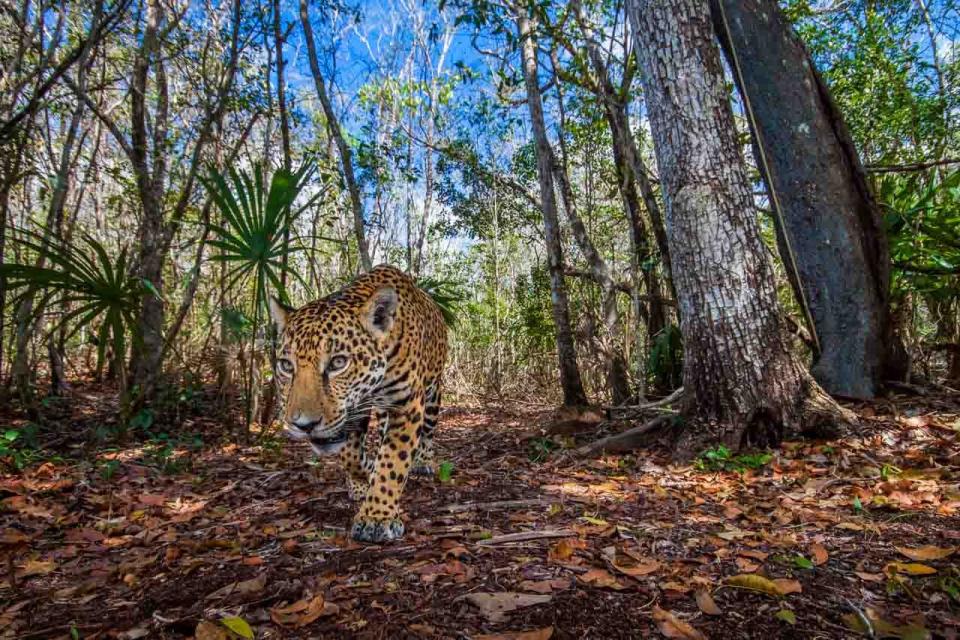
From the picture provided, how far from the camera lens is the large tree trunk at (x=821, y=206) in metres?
5.12

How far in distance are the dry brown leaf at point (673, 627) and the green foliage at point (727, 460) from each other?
2.39 metres

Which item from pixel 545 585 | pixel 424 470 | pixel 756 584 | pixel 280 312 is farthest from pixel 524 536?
pixel 280 312

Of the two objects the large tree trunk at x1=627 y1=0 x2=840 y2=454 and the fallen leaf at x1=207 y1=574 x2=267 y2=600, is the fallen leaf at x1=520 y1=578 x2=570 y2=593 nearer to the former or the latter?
the fallen leaf at x1=207 y1=574 x2=267 y2=600

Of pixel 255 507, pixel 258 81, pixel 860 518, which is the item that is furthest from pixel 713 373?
pixel 258 81

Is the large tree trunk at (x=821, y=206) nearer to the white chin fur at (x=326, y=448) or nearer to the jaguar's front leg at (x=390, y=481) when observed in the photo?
the jaguar's front leg at (x=390, y=481)

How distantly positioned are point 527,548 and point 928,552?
5.72ft

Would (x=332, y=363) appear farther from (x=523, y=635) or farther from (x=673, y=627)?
(x=673, y=627)

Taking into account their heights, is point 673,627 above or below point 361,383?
below

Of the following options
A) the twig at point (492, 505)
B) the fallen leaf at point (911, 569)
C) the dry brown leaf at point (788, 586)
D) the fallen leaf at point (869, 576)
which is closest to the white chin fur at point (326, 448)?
the twig at point (492, 505)

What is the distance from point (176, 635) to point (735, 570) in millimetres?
2200

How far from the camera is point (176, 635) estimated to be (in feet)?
6.52

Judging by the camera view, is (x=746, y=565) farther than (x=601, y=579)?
Yes

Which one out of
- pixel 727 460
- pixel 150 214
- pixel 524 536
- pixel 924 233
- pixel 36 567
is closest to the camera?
pixel 524 536

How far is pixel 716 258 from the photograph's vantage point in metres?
4.28
